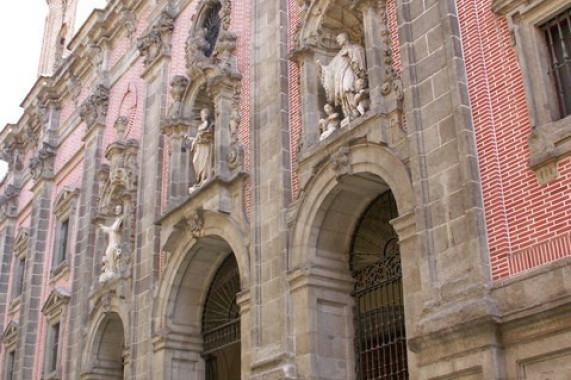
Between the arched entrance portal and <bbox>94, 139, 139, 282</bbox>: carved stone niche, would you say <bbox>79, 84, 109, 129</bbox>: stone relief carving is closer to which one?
<bbox>94, 139, 139, 282</bbox>: carved stone niche

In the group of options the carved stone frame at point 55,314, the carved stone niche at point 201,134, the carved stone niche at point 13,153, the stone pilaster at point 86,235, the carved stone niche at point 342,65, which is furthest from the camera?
the carved stone niche at point 13,153

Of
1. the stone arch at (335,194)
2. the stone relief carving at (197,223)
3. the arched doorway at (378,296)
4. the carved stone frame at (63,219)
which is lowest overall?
the arched doorway at (378,296)

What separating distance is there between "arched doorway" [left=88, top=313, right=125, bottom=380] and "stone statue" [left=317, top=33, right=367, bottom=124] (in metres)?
9.11

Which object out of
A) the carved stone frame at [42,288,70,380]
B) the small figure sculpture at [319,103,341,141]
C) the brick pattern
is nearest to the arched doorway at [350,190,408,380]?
the small figure sculpture at [319,103,341,141]

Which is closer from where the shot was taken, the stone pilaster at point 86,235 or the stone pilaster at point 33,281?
the stone pilaster at point 86,235

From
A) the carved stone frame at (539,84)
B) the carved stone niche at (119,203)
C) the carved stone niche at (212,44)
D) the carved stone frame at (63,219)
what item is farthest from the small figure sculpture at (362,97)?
the carved stone frame at (63,219)

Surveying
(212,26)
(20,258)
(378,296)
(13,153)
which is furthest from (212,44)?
(13,153)

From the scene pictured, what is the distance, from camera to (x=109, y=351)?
20.6 m

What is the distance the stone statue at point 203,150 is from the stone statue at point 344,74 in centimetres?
406

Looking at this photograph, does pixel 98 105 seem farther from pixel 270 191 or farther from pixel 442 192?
pixel 442 192

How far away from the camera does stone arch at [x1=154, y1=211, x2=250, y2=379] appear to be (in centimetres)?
1705

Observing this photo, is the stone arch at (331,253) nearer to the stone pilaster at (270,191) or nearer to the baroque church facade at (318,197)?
the baroque church facade at (318,197)

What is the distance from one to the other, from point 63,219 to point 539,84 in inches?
716

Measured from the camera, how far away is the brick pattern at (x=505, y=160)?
977 centimetres
